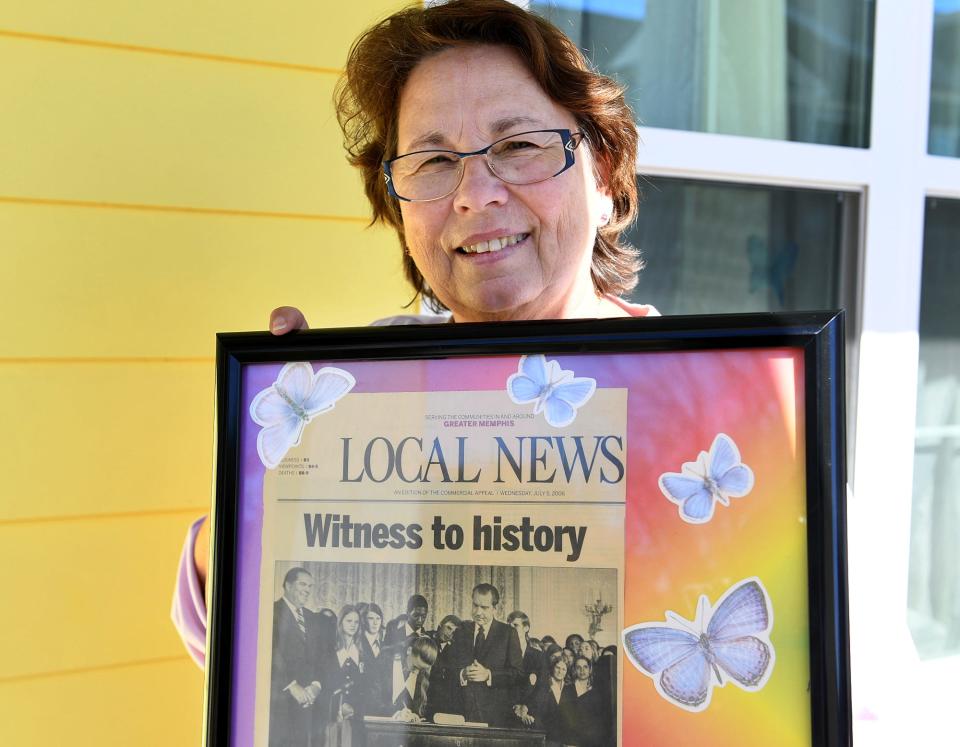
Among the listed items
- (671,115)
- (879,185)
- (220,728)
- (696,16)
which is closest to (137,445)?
(220,728)

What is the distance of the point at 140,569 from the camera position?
3.90ft

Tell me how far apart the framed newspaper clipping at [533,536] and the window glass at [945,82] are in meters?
1.29

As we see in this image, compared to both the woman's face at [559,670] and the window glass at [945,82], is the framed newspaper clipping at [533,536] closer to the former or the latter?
the woman's face at [559,670]

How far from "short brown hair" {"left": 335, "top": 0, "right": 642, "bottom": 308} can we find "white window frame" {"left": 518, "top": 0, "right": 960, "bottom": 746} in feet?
1.40

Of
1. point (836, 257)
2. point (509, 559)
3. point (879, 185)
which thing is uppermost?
point (879, 185)

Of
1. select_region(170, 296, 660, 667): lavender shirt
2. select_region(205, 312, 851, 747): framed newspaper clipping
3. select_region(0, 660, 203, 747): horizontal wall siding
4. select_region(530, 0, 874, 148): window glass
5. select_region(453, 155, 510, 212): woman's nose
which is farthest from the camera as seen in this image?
select_region(530, 0, 874, 148): window glass

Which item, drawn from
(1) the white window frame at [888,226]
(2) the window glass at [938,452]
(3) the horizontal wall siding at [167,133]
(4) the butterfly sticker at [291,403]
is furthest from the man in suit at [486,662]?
(2) the window glass at [938,452]

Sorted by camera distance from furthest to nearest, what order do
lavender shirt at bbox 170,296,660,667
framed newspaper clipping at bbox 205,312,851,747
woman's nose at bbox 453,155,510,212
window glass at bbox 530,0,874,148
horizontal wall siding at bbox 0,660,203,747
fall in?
window glass at bbox 530,0,874,148 < horizontal wall siding at bbox 0,660,203,747 < lavender shirt at bbox 170,296,660,667 < woman's nose at bbox 453,155,510,212 < framed newspaper clipping at bbox 205,312,851,747

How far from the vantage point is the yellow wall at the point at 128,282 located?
1.13 m

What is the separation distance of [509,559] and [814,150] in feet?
3.96

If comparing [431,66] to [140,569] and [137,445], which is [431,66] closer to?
[137,445]

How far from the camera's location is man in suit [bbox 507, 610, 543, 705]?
2.34 ft

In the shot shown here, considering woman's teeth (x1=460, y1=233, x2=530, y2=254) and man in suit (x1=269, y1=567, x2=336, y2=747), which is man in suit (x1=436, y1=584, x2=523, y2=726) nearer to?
man in suit (x1=269, y1=567, x2=336, y2=747)

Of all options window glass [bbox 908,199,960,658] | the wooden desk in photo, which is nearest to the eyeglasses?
the wooden desk in photo
